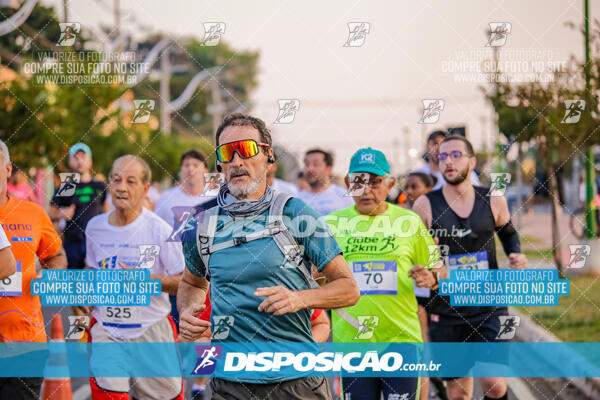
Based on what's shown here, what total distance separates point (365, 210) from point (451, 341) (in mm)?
1373

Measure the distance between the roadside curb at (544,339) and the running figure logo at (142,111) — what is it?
14.3ft

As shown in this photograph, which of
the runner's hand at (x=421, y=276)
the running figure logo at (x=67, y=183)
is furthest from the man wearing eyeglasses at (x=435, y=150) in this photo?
the running figure logo at (x=67, y=183)

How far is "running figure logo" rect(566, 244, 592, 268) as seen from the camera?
246 inches

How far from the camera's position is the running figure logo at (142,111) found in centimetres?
685

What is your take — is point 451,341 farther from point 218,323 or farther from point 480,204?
point 218,323

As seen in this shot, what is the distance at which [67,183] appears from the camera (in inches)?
297

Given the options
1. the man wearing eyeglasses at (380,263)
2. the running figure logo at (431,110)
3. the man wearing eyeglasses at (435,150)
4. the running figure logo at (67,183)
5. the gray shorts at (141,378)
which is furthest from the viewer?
the man wearing eyeglasses at (435,150)

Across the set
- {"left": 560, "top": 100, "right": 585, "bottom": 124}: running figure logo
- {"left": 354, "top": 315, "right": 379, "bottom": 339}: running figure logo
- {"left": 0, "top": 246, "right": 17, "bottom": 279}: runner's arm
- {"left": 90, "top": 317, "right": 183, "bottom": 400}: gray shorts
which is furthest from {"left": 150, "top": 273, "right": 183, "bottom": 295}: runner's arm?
{"left": 560, "top": 100, "right": 585, "bottom": 124}: running figure logo

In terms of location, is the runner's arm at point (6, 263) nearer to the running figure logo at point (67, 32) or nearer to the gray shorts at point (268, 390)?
the gray shorts at point (268, 390)

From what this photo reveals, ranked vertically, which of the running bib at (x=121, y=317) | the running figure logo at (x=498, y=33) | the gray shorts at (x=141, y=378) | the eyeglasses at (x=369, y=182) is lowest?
the gray shorts at (x=141, y=378)

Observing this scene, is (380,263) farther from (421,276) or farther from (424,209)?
(424,209)

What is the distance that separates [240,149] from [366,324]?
1981 mm

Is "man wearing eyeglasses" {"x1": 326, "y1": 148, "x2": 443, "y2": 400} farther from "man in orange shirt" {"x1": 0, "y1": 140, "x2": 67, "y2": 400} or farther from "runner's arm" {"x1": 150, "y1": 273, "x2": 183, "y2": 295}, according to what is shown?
"man in orange shirt" {"x1": 0, "y1": 140, "x2": 67, "y2": 400}

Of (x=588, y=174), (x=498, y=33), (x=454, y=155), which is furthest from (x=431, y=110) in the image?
(x=588, y=174)
